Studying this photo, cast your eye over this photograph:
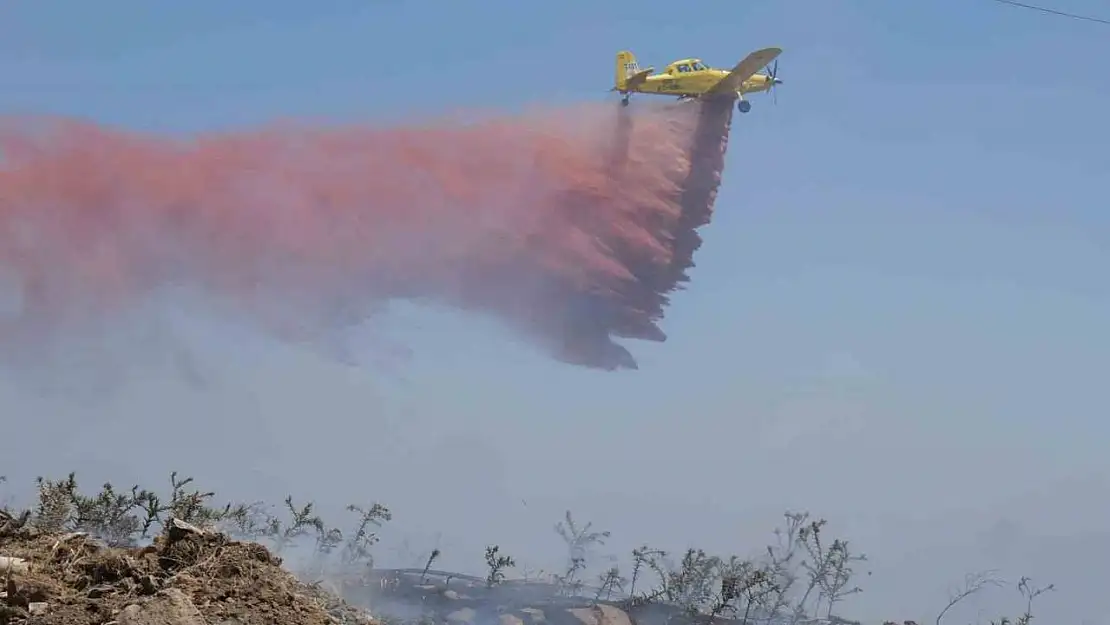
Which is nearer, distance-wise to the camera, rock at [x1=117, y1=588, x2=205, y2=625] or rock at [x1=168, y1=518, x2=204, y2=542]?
rock at [x1=117, y1=588, x2=205, y2=625]

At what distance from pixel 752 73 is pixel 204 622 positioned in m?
34.6

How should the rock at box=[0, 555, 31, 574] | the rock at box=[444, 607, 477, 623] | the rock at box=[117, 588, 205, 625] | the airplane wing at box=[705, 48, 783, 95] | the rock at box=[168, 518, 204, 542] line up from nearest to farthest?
1. the rock at box=[117, 588, 205, 625]
2. the rock at box=[0, 555, 31, 574]
3. the rock at box=[168, 518, 204, 542]
4. the rock at box=[444, 607, 477, 623]
5. the airplane wing at box=[705, 48, 783, 95]

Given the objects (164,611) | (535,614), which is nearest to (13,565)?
(164,611)

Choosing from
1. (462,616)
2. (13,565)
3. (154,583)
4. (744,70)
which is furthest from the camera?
(744,70)

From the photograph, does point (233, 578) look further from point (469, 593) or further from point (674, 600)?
point (674, 600)

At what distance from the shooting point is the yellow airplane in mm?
40344

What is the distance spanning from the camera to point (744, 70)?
40.4 meters

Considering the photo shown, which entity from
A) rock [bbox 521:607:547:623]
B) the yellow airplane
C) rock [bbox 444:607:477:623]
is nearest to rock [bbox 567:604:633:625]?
rock [bbox 521:607:547:623]

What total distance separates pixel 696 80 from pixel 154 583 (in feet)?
114

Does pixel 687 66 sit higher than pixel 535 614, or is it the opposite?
pixel 687 66

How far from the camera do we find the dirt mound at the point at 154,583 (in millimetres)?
9930

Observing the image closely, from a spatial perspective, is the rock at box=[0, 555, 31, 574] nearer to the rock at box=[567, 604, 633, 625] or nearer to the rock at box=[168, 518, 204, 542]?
the rock at box=[168, 518, 204, 542]

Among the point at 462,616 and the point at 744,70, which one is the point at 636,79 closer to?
the point at 744,70

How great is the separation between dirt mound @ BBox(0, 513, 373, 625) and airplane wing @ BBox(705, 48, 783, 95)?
106 ft
